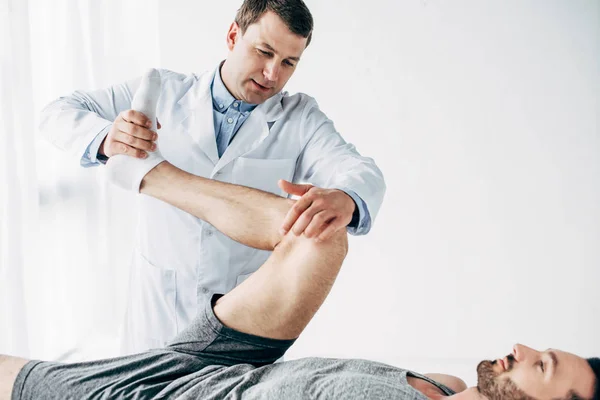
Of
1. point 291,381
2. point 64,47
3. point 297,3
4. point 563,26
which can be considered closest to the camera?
point 291,381

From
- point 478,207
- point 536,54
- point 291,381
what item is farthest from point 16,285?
point 536,54

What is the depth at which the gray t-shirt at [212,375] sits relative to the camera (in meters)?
1.10

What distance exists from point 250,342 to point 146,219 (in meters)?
0.55

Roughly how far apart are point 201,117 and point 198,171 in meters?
0.15

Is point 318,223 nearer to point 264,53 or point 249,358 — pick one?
point 249,358

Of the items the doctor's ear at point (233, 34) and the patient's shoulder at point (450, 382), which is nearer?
the patient's shoulder at point (450, 382)

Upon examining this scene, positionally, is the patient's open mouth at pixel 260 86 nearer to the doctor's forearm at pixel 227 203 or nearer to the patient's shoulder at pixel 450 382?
the doctor's forearm at pixel 227 203

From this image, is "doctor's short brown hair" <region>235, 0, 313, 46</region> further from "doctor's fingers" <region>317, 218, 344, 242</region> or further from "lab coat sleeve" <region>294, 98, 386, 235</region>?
"doctor's fingers" <region>317, 218, 344, 242</region>

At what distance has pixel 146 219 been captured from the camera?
1624mm

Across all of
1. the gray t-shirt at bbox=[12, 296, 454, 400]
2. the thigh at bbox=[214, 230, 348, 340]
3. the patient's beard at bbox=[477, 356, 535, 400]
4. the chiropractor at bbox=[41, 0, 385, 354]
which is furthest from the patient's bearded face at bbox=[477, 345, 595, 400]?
the chiropractor at bbox=[41, 0, 385, 354]

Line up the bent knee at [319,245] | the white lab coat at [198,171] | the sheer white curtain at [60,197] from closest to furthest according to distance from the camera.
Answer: the bent knee at [319,245]
the white lab coat at [198,171]
the sheer white curtain at [60,197]

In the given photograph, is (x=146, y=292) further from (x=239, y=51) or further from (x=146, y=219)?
(x=239, y=51)

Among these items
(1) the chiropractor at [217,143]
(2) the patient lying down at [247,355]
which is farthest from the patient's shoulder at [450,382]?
(1) the chiropractor at [217,143]

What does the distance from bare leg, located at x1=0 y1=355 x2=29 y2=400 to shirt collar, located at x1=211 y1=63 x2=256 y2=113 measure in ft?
2.64
